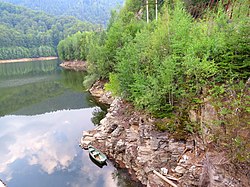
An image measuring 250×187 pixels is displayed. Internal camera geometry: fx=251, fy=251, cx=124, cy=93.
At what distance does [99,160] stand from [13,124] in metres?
19.4

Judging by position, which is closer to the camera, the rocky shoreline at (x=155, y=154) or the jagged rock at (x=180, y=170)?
the rocky shoreline at (x=155, y=154)

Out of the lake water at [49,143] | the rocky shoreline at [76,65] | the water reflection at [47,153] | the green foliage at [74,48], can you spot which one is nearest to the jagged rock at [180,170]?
the lake water at [49,143]

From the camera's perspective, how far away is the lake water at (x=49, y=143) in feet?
70.1

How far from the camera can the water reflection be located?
70.3 ft

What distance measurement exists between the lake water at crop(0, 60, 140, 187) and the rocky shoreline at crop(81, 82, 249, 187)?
1.56 metres

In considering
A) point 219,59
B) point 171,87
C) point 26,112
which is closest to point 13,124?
point 26,112

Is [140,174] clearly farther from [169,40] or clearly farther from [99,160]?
[169,40]

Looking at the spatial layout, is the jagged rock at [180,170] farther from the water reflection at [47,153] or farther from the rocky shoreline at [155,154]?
the water reflection at [47,153]

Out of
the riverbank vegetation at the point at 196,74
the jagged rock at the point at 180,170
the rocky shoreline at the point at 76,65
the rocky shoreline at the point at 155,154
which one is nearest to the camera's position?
the riverbank vegetation at the point at 196,74

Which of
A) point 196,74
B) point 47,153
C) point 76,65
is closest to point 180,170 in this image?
point 196,74

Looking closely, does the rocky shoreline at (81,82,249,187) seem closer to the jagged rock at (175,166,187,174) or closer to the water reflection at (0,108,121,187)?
the jagged rock at (175,166,187,174)

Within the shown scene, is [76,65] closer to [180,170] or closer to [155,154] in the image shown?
[155,154]

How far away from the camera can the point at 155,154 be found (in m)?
18.4

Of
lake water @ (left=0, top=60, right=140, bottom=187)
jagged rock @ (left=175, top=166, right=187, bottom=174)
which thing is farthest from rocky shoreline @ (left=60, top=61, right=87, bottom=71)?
jagged rock @ (left=175, top=166, right=187, bottom=174)
